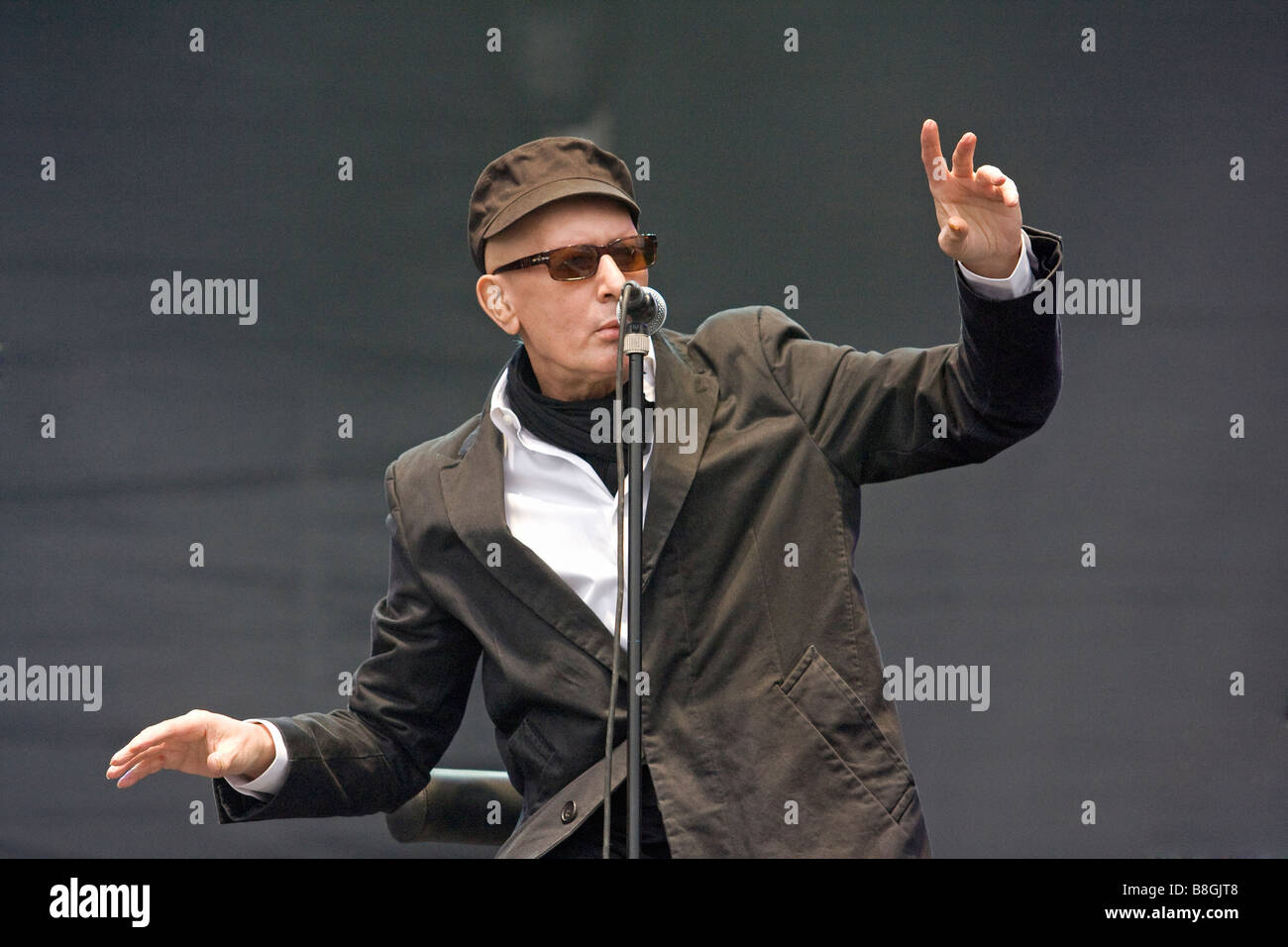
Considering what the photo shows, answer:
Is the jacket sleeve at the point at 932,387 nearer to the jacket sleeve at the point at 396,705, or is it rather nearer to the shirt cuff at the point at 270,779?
the jacket sleeve at the point at 396,705

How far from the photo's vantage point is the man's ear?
7.21 ft

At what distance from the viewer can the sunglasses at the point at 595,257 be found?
6.53ft

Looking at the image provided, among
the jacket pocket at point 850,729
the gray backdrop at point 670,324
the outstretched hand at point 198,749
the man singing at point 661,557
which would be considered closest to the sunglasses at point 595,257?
the man singing at point 661,557

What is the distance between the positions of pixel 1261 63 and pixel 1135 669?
4.97 feet

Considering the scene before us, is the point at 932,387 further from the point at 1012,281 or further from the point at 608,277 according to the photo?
the point at 608,277

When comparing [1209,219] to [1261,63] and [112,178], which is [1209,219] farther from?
[112,178]

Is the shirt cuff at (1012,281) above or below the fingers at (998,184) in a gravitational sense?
below

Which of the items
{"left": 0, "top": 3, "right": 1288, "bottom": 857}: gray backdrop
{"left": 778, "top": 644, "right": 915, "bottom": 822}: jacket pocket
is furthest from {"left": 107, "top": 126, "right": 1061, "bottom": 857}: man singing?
{"left": 0, "top": 3, "right": 1288, "bottom": 857}: gray backdrop

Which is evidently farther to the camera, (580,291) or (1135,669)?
(1135,669)

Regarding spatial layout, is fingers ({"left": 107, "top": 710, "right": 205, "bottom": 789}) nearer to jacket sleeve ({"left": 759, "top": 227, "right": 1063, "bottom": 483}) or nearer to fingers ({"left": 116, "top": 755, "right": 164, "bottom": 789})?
fingers ({"left": 116, "top": 755, "right": 164, "bottom": 789})

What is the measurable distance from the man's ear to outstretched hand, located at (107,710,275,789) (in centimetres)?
76

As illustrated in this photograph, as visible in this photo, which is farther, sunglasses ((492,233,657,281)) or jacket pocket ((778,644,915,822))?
sunglasses ((492,233,657,281))
